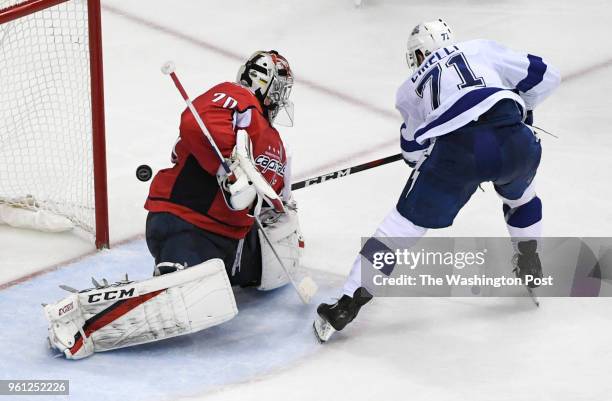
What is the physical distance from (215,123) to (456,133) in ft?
2.16

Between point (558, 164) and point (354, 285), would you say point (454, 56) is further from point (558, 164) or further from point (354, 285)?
point (558, 164)

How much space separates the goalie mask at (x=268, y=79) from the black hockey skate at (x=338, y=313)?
58cm

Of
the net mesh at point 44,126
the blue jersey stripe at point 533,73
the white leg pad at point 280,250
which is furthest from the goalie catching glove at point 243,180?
the net mesh at point 44,126

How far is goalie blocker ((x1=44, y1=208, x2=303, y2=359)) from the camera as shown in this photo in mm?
3678

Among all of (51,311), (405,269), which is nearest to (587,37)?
(405,269)

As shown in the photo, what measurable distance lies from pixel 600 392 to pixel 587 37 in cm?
321

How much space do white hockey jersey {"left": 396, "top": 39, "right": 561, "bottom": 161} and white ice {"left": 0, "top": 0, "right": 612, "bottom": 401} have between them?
1.99 feet

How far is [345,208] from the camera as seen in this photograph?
483cm

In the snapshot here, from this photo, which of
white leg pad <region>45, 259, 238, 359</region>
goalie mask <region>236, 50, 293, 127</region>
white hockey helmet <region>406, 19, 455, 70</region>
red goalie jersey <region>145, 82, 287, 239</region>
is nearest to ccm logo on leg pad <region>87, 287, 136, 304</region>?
white leg pad <region>45, 259, 238, 359</region>

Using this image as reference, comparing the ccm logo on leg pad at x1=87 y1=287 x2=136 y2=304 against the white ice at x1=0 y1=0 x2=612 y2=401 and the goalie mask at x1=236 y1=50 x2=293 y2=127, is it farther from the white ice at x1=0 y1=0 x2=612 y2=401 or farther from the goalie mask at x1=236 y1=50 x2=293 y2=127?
the goalie mask at x1=236 y1=50 x2=293 y2=127

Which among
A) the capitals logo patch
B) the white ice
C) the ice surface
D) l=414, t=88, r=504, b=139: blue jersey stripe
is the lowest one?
the ice surface

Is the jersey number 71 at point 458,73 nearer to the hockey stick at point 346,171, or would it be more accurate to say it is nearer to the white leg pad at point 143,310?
the hockey stick at point 346,171

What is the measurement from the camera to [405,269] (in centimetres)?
430

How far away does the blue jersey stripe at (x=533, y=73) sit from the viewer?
3.89m
